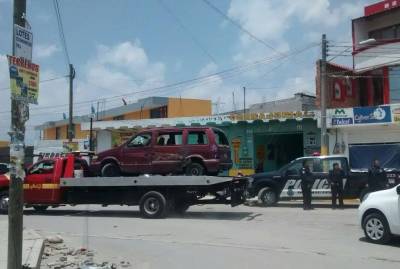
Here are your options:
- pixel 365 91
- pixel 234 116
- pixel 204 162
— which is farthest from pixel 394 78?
pixel 204 162

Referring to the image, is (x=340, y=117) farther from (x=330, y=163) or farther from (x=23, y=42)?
(x=23, y=42)

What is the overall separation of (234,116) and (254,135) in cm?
160

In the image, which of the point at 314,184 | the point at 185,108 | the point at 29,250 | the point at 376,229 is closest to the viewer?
the point at 29,250

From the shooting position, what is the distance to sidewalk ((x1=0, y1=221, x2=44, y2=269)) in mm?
9265

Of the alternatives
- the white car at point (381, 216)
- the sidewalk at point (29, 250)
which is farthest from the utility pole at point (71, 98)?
the white car at point (381, 216)

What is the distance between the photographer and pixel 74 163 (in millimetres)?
18688

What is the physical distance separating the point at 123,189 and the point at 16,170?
10130 millimetres

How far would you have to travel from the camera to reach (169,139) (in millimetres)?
17641

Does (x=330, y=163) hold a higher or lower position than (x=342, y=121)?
lower

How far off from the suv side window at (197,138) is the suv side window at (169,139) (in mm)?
347

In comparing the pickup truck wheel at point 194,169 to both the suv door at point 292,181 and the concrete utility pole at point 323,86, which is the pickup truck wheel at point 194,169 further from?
the concrete utility pole at point 323,86

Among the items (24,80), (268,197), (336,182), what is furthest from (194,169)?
(24,80)

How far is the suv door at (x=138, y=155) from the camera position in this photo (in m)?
17.7

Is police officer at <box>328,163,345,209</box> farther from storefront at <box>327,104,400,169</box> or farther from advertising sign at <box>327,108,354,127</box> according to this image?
advertising sign at <box>327,108,354,127</box>
